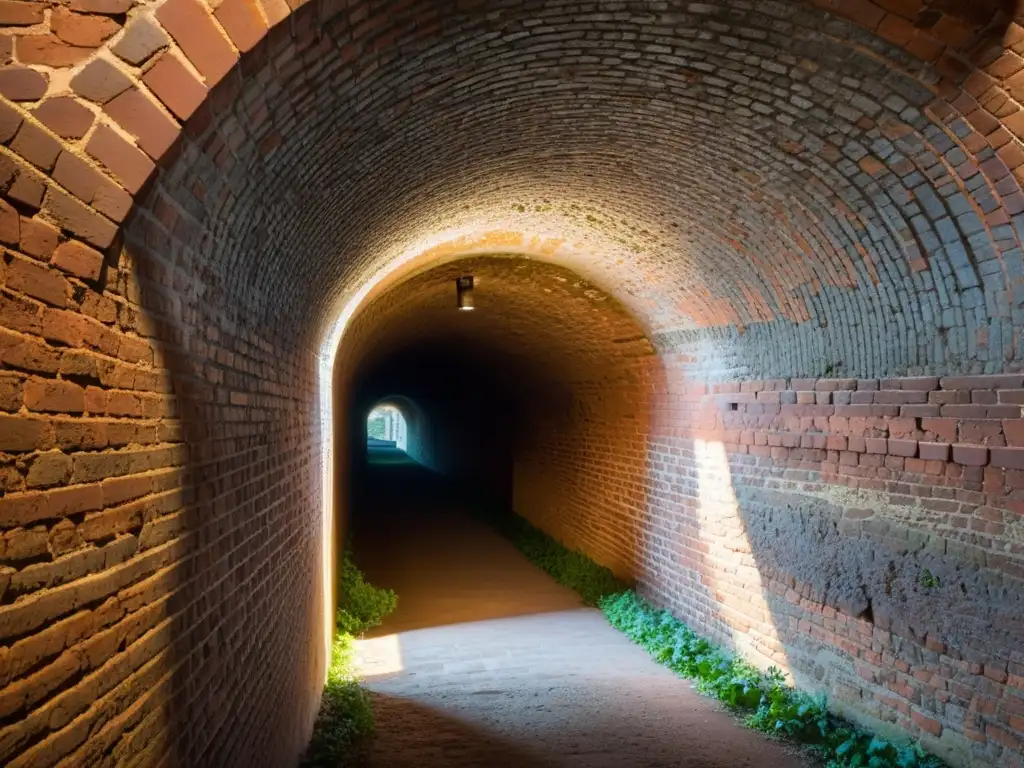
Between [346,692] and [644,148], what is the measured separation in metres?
5.42

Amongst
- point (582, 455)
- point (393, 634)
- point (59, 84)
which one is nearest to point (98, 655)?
point (59, 84)

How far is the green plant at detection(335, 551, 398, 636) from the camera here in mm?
9406

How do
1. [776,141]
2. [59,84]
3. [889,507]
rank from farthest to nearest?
[889,507], [776,141], [59,84]

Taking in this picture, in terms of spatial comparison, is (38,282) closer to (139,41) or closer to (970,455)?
(139,41)

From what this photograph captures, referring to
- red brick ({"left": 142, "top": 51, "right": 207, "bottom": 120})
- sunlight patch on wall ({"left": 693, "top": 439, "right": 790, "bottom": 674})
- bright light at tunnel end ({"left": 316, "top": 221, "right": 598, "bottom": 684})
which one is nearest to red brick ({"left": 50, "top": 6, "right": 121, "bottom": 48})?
red brick ({"left": 142, "top": 51, "right": 207, "bottom": 120})

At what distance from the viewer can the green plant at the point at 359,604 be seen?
9406 mm

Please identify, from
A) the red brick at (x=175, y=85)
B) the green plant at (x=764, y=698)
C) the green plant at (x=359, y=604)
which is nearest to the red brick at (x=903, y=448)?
the green plant at (x=764, y=698)

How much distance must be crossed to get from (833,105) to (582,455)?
913 cm

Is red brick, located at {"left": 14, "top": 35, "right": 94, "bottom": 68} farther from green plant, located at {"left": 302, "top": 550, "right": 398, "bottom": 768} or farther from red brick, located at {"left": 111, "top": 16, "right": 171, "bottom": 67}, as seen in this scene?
green plant, located at {"left": 302, "top": 550, "right": 398, "bottom": 768}

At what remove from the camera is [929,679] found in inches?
213

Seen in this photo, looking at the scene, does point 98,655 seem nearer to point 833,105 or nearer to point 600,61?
point 600,61

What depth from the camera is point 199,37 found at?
218 cm

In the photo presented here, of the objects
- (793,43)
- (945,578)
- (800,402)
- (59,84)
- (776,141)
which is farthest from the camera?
(800,402)

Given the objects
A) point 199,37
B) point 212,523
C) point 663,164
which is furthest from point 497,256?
point 199,37
